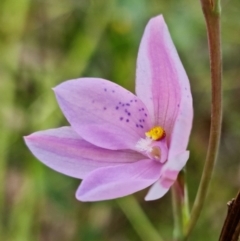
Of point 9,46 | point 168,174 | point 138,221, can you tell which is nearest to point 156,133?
point 168,174

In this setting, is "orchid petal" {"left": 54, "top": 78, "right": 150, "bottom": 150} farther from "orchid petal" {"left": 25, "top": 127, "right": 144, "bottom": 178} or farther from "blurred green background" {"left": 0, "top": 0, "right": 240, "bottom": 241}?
"blurred green background" {"left": 0, "top": 0, "right": 240, "bottom": 241}

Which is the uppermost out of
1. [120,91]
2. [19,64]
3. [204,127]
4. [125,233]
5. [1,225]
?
[120,91]

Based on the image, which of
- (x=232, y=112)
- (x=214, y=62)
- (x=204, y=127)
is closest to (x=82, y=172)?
(x=214, y=62)

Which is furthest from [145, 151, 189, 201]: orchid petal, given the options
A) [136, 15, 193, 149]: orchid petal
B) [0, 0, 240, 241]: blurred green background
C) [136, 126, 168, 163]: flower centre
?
[0, 0, 240, 241]: blurred green background

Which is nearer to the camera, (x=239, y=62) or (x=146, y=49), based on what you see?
(x=146, y=49)

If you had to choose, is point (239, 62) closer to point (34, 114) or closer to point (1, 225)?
point (34, 114)

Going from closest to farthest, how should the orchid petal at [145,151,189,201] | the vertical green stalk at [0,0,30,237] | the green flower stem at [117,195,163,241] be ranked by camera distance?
the orchid petal at [145,151,189,201]
the green flower stem at [117,195,163,241]
the vertical green stalk at [0,0,30,237]

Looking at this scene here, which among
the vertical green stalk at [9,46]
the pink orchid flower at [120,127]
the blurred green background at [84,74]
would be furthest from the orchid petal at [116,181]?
the vertical green stalk at [9,46]
